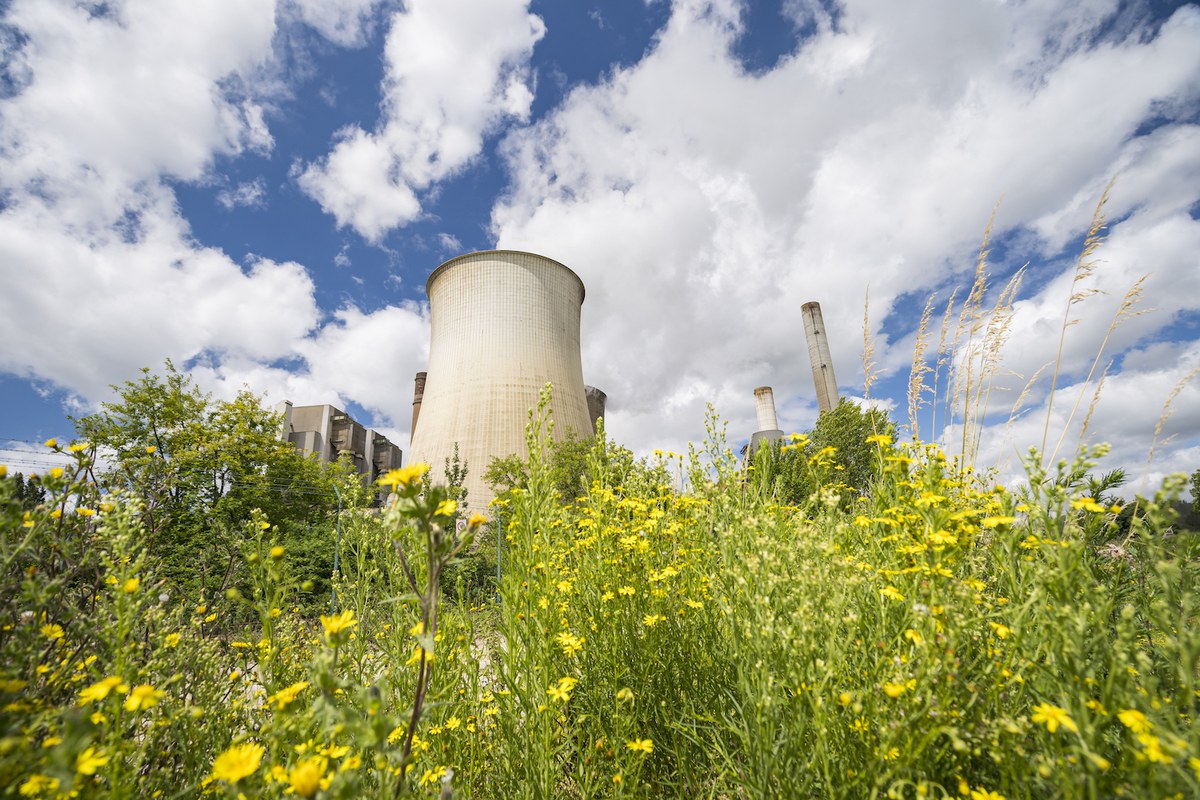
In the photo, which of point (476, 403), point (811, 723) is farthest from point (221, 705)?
point (476, 403)

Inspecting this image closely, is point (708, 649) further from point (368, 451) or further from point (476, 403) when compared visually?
point (368, 451)

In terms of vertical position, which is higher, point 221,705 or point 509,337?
point 509,337

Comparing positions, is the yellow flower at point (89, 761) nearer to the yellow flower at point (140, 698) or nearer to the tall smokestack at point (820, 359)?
the yellow flower at point (140, 698)

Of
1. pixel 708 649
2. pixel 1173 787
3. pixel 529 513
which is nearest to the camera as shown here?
pixel 1173 787

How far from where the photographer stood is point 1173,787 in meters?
0.69

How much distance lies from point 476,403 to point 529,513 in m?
11.5

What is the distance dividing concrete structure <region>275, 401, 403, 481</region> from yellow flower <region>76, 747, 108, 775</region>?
943 inches

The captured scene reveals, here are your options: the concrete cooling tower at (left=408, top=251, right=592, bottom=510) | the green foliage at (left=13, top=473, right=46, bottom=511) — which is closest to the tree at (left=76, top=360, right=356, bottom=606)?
the concrete cooling tower at (left=408, top=251, right=592, bottom=510)

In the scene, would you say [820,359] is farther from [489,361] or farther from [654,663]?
[654,663]

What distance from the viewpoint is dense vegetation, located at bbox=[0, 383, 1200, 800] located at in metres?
0.75

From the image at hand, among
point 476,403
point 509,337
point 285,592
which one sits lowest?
point 285,592

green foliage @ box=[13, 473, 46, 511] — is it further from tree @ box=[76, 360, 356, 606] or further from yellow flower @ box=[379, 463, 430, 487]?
tree @ box=[76, 360, 356, 606]

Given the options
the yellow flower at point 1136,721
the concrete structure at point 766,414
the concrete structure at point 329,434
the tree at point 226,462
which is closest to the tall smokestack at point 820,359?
the concrete structure at point 766,414

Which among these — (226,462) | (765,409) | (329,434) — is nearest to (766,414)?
(765,409)
